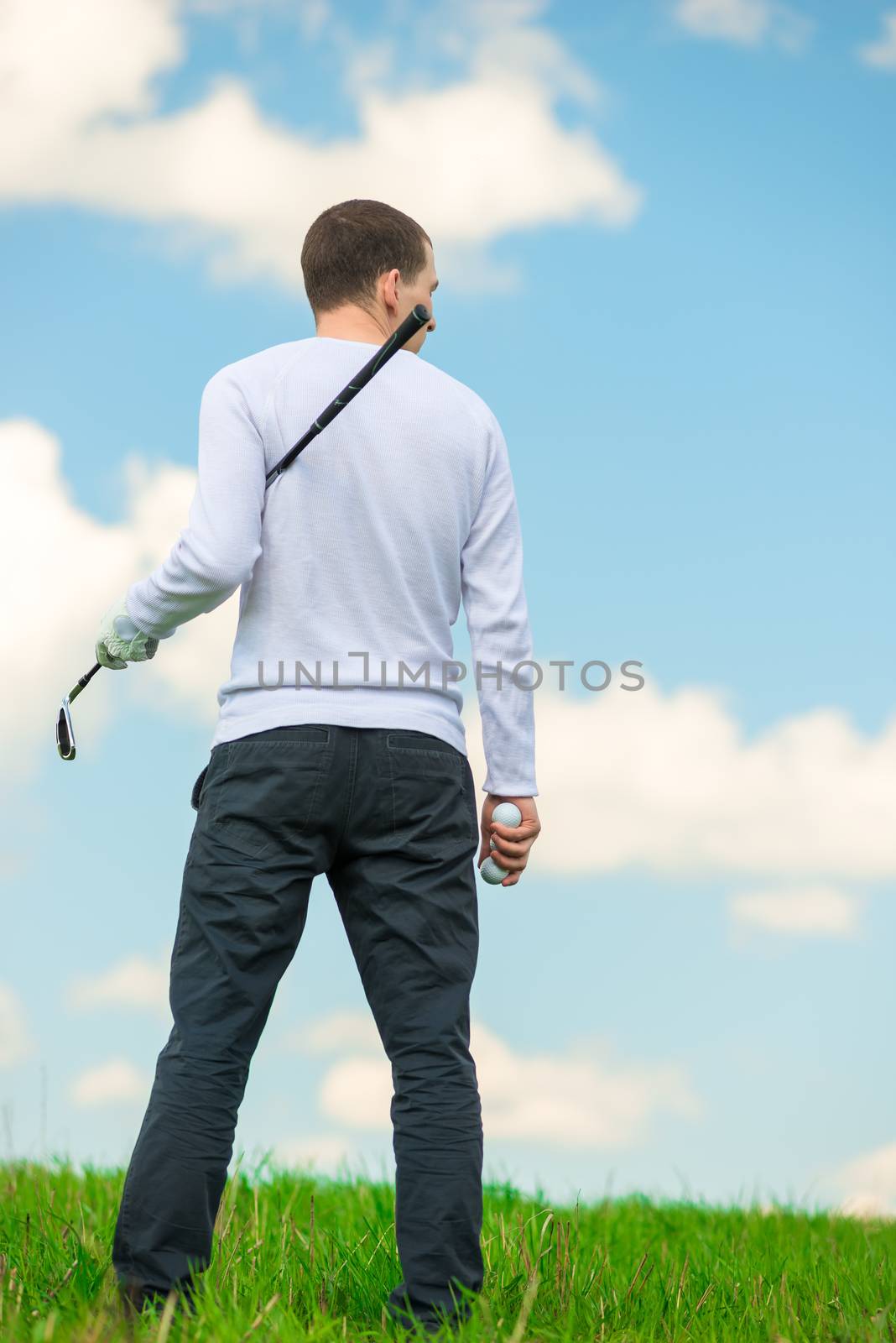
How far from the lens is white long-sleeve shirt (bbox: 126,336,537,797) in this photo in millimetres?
3246

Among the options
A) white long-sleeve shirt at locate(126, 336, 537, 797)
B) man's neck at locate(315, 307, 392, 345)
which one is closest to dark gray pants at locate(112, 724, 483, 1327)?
white long-sleeve shirt at locate(126, 336, 537, 797)

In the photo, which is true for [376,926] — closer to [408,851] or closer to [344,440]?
[408,851]

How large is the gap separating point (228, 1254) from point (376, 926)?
3.48ft

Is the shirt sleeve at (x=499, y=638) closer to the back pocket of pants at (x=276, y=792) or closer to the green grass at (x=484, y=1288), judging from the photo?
the back pocket of pants at (x=276, y=792)

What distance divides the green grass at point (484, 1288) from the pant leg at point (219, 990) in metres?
0.15

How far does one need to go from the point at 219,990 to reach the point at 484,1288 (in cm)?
105

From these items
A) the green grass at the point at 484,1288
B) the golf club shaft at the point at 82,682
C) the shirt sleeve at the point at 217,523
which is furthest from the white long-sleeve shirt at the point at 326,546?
the green grass at the point at 484,1288

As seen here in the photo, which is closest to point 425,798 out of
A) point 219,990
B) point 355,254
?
point 219,990

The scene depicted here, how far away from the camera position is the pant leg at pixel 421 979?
317 centimetres

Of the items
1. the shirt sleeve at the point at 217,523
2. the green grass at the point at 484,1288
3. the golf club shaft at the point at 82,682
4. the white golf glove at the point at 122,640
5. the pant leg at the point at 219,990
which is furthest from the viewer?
the golf club shaft at the point at 82,682

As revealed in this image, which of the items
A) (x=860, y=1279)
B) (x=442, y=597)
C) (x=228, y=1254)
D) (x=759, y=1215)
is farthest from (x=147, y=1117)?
(x=759, y=1215)

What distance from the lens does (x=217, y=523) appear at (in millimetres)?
3232

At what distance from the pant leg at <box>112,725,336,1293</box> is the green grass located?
150mm

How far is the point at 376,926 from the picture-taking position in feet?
10.7
